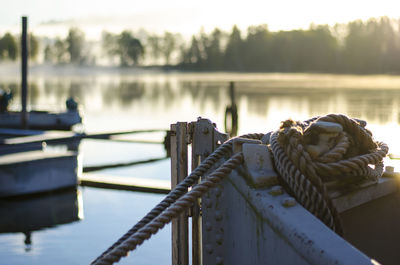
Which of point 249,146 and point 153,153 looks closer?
point 249,146

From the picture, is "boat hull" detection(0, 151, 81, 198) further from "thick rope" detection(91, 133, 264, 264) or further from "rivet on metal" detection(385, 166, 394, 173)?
"rivet on metal" detection(385, 166, 394, 173)

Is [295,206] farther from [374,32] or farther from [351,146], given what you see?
[374,32]

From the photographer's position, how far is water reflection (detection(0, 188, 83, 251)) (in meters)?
9.11

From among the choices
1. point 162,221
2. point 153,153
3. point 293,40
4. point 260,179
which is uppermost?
point 293,40

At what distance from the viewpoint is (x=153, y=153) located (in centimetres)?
1956

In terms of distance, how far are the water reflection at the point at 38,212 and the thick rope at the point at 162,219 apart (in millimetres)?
Result: 5770

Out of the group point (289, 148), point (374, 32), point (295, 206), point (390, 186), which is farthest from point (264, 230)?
point (374, 32)

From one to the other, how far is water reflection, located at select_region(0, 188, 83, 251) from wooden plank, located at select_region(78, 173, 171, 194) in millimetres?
346

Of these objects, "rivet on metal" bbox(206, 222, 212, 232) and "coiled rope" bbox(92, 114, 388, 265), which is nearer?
"coiled rope" bbox(92, 114, 388, 265)

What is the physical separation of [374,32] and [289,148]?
122 meters

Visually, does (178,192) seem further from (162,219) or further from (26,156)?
(26,156)

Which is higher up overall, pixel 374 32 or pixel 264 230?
pixel 374 32

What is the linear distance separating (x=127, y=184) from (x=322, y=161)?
7402 millimetres

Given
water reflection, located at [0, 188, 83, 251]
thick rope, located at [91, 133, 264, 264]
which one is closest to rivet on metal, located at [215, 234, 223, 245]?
thick rope, located at [91, 133, 264, 264]
